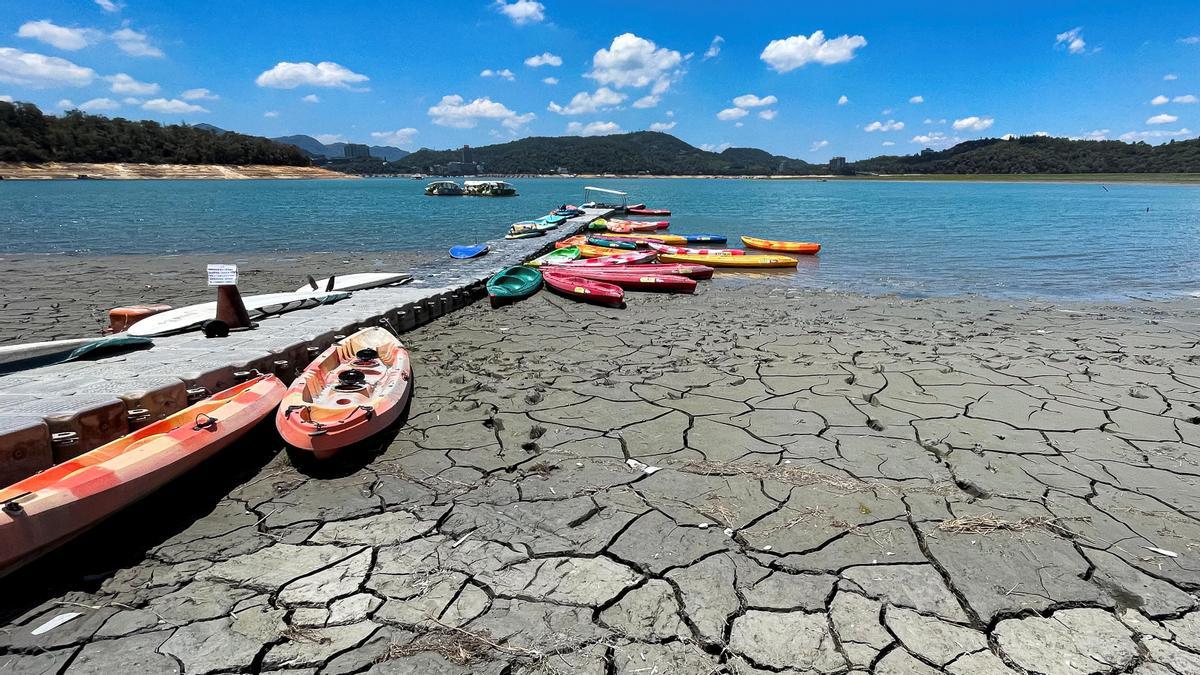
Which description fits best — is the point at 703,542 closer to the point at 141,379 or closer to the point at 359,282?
the point at 141,379

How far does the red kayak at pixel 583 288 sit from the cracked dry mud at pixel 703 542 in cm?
464

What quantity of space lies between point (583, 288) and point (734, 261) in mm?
7446

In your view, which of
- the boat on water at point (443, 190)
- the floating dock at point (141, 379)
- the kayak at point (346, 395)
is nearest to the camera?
the floating dock at point (141, 379)

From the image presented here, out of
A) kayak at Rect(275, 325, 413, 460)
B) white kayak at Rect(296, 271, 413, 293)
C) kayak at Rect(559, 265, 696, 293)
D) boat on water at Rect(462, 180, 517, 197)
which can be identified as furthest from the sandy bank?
kayak at Rect(275, 325, 413, 460)

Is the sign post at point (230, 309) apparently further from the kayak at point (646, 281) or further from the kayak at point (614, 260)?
the kayak at point (614, 260)

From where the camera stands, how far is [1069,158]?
4619 inches

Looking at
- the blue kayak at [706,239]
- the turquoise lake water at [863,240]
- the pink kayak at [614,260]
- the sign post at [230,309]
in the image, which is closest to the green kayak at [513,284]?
the pink kayak at [614,260]

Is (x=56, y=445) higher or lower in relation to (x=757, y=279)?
higher

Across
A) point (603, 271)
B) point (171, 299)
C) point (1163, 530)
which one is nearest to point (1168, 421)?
point (1163, 530)

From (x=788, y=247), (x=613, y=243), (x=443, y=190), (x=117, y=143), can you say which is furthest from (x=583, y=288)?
(x=117, y=143)

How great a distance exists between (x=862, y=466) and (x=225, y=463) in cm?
504

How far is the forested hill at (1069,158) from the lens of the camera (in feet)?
354

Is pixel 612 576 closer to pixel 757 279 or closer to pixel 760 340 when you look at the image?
pixel 760 340

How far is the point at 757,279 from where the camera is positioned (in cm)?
1611
